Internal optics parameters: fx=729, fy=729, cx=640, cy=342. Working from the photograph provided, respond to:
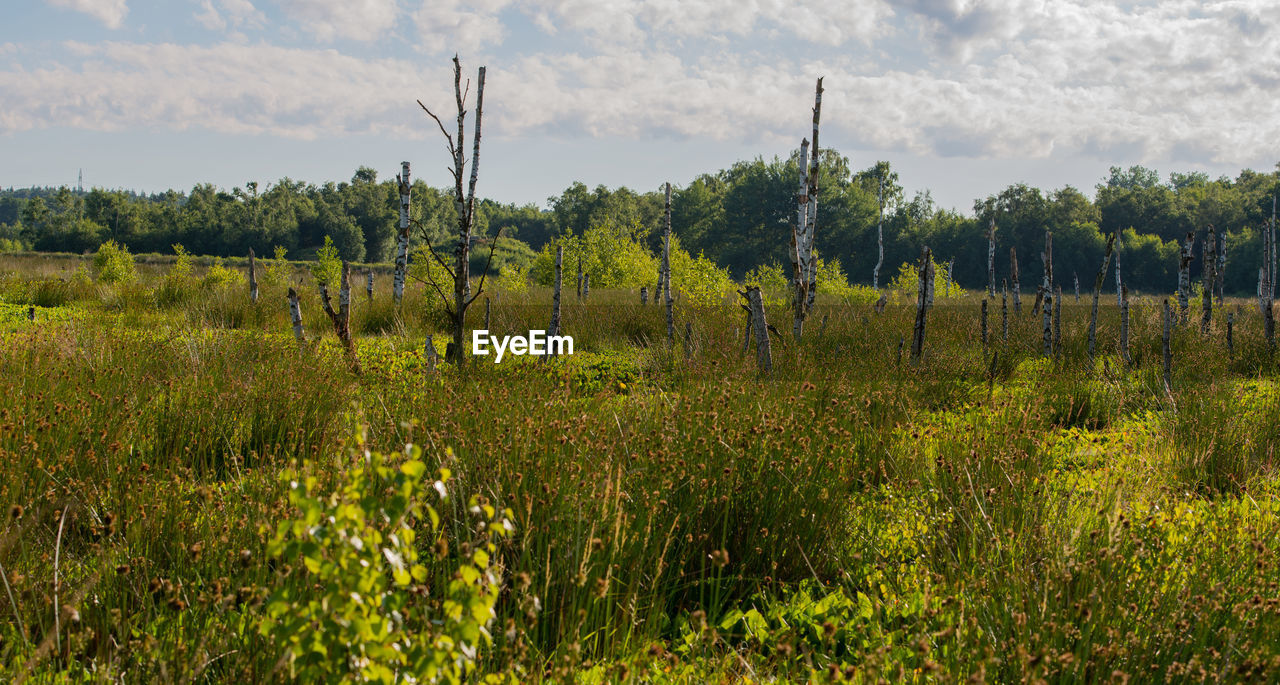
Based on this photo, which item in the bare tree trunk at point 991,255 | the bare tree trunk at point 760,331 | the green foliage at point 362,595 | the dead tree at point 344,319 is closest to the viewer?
the green foliage at point 362,595

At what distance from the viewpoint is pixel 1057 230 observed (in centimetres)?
5709

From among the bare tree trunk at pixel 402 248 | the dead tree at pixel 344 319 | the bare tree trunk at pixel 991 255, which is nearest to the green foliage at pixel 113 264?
the bare tree trunk at pixel 402 248

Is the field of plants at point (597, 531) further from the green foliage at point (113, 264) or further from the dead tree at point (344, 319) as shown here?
the green foliage at point (113, 264)

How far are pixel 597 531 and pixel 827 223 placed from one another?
6089 centimetres

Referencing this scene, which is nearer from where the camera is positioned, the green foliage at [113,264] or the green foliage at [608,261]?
the green foliage at [113,264]

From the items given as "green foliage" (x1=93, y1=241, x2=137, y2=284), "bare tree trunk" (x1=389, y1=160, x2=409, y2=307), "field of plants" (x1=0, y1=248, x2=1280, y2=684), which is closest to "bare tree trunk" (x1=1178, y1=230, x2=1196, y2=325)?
"field of plants" (x1=0, y1=248, x2=1280, y2=684)

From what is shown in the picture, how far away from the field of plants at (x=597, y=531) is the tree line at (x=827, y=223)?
124 feet

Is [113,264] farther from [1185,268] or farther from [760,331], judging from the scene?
[1185,268]

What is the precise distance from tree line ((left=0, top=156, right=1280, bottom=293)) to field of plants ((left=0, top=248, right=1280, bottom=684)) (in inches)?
1489

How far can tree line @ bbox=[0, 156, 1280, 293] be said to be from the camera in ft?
177

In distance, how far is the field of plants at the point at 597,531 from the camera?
6.56 ft

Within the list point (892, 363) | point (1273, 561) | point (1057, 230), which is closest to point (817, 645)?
point (1273, 561)

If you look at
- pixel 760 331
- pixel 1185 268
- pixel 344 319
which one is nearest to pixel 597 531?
pixel 760 331

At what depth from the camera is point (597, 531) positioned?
3180 millimetres
